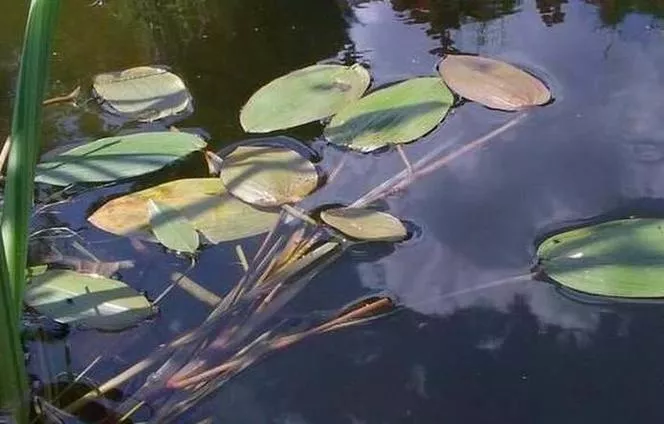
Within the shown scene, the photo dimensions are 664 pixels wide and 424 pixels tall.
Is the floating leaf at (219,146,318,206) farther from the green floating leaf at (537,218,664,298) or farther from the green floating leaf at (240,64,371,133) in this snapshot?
the green floating leaf at (537,218,664,298)

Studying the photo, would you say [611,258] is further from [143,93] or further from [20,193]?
[143,93]

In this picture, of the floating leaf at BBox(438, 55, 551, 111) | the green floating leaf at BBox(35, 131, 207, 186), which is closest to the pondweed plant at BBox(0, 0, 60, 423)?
the green floating leaf at BBox(35, 131, 207, 186)

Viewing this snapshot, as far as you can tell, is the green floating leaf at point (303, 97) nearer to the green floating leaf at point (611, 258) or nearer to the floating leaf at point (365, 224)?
the floating leaf at point (365, 224)

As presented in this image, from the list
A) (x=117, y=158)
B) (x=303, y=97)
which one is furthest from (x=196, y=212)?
(x=303, y=97)

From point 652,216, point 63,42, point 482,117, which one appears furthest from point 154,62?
point 652,216

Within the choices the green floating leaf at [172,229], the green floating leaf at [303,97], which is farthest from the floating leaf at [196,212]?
the green floating leaf at [303,97]

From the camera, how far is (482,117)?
1307 millimetres

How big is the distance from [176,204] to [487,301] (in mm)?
395

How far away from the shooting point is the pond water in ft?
3.05

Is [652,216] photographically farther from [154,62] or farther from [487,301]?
[154,62]

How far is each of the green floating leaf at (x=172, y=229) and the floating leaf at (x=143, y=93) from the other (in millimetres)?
247

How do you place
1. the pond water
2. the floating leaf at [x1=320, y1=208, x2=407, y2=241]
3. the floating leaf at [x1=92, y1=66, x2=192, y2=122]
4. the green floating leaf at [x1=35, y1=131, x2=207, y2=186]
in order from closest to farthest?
the pond water, the floating leaf at [x1=320, y1=208, x2=407, y2=241], the green floating leaf at [x1=35, y1=131, x2=207, y2=186], the floating leaf at [x1=92, y1=66, x2=192, y2=122]

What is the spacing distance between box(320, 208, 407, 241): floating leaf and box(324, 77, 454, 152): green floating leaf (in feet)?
0.50

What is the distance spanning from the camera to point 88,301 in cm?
103
